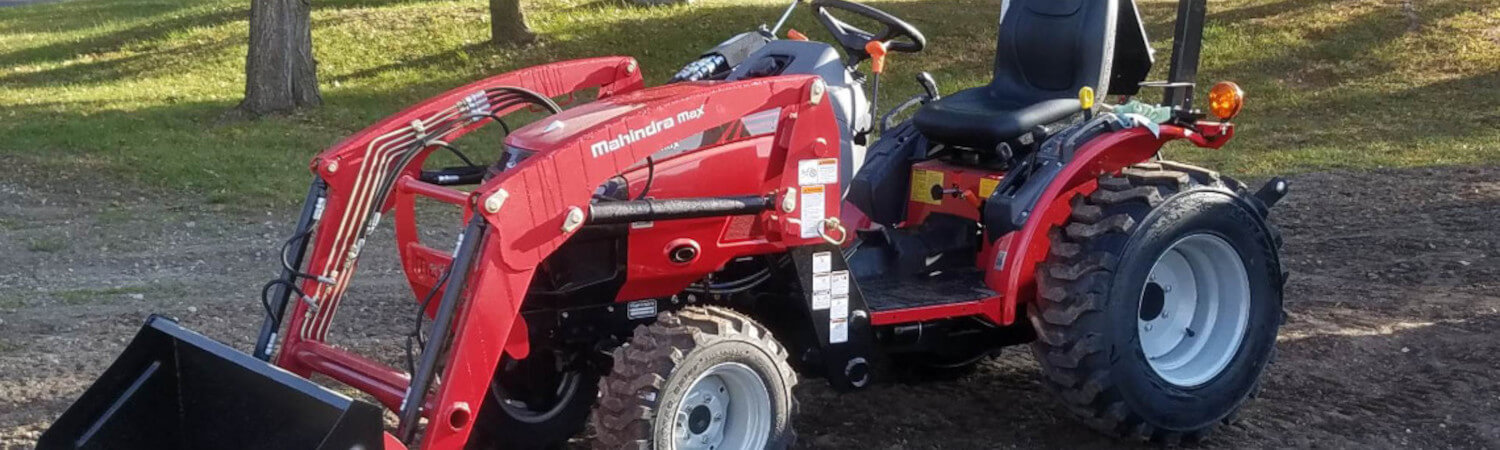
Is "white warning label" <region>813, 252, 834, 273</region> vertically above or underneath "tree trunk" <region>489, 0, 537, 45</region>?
above

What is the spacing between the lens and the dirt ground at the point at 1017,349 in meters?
5.52

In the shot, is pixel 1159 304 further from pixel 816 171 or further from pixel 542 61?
pixel 542 61

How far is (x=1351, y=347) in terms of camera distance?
21.2ft

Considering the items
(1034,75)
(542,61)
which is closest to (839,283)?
(1034,75)

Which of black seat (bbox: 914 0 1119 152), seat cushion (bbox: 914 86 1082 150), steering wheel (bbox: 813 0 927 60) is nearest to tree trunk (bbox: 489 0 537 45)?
steering wheel (bbox: 813 0 927 60)

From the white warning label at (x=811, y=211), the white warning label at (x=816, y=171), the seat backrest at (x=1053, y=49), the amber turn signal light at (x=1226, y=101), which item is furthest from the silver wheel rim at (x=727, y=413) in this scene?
the amber turn signal light at (x=1226, y=101)

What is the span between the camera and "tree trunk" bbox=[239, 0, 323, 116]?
1286 cm

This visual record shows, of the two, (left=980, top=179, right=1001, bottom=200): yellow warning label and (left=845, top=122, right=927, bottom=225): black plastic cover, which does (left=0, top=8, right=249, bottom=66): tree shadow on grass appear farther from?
(left=980, top=179, right=1001, bottom=200): yellow warning label

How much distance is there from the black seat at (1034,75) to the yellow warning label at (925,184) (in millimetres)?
147

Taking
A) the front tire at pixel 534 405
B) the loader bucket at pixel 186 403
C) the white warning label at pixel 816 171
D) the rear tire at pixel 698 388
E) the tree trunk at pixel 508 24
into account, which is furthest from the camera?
the tree trunk at pixel 508 24

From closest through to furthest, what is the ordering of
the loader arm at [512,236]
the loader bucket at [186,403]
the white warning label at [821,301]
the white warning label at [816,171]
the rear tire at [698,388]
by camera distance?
the loader arm at [512,236]
the loader bucket at [186,403]
the rear tire at [698,388]
the white warning label at [816,171]
the white warning label at [821,301]

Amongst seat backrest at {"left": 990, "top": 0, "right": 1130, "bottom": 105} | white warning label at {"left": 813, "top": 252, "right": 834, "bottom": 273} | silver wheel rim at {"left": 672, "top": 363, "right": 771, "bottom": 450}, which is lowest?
silver wheel rim at {"left": 672, "top": 363, "right": 771, "bottom": 450}

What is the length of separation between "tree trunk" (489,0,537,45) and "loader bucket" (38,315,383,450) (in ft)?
39.7

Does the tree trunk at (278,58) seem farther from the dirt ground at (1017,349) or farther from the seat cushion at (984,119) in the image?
the seat cushion at (984,119)
